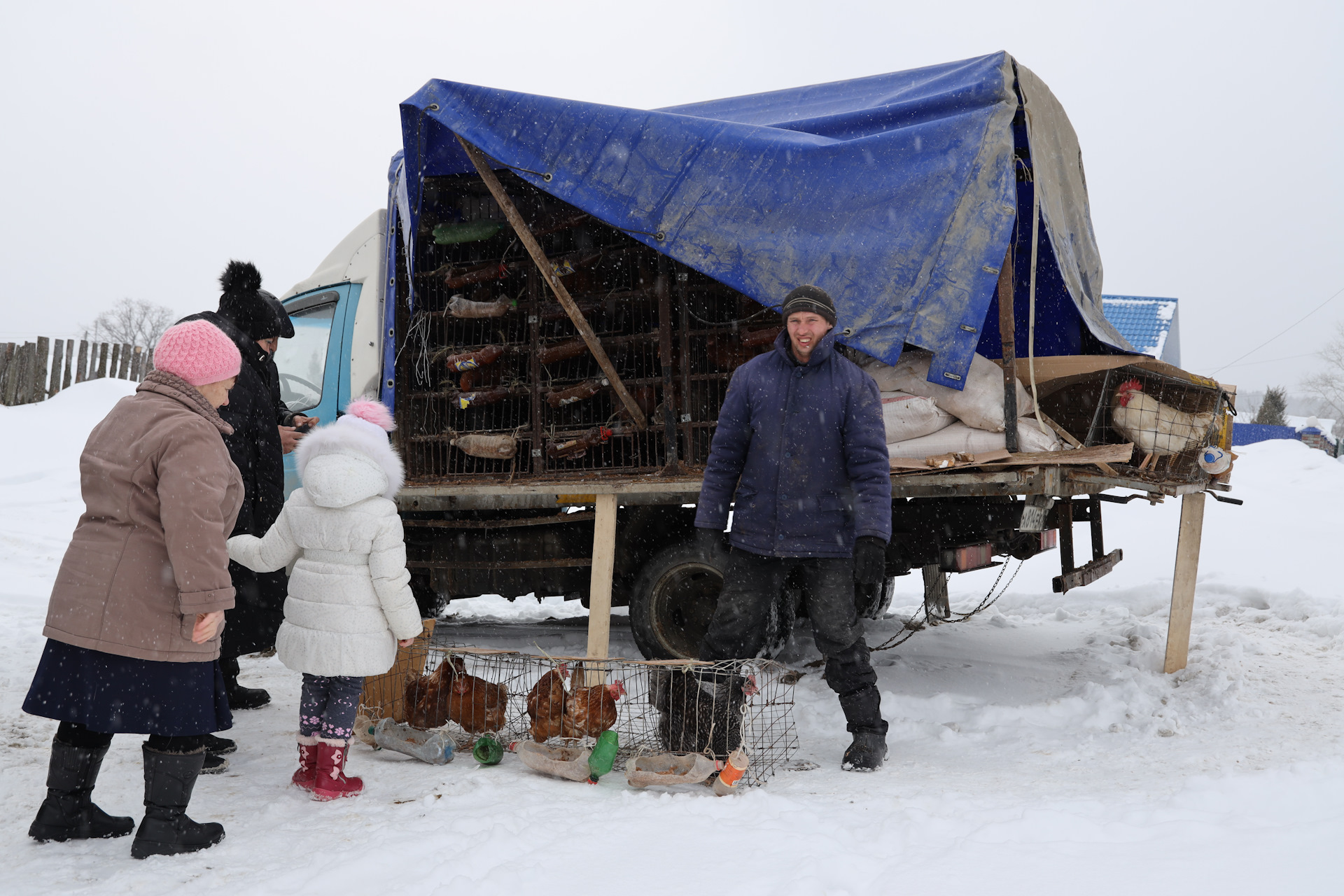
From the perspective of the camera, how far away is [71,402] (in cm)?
1545

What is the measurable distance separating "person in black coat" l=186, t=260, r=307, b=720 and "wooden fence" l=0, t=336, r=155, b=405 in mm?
15440

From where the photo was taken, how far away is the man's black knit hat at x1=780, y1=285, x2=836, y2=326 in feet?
10.9

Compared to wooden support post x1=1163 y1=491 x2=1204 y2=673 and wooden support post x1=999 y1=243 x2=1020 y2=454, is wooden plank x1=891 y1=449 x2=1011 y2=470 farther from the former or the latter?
wooden support post x1=1163 y1=491 x2=1204 y2=673

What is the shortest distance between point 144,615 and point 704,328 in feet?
10.6

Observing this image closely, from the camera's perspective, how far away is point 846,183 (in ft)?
13.7

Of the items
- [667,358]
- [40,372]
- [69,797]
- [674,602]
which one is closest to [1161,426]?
[667,358]

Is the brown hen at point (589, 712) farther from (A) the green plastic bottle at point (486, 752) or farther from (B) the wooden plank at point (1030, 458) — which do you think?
(B) the wooden plank at point (1030, 458)

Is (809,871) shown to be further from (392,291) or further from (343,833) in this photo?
(392,291)

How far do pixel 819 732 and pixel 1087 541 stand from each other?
25.5ft

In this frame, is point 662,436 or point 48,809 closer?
point 48,809

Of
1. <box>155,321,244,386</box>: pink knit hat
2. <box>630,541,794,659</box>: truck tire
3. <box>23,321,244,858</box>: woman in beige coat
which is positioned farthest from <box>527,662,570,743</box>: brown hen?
<box>155,321,244,386</box>: pink knit hat

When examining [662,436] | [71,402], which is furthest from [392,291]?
[71,402]

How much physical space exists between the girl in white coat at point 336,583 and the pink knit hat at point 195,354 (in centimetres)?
46

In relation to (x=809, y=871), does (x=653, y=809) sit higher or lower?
lower
